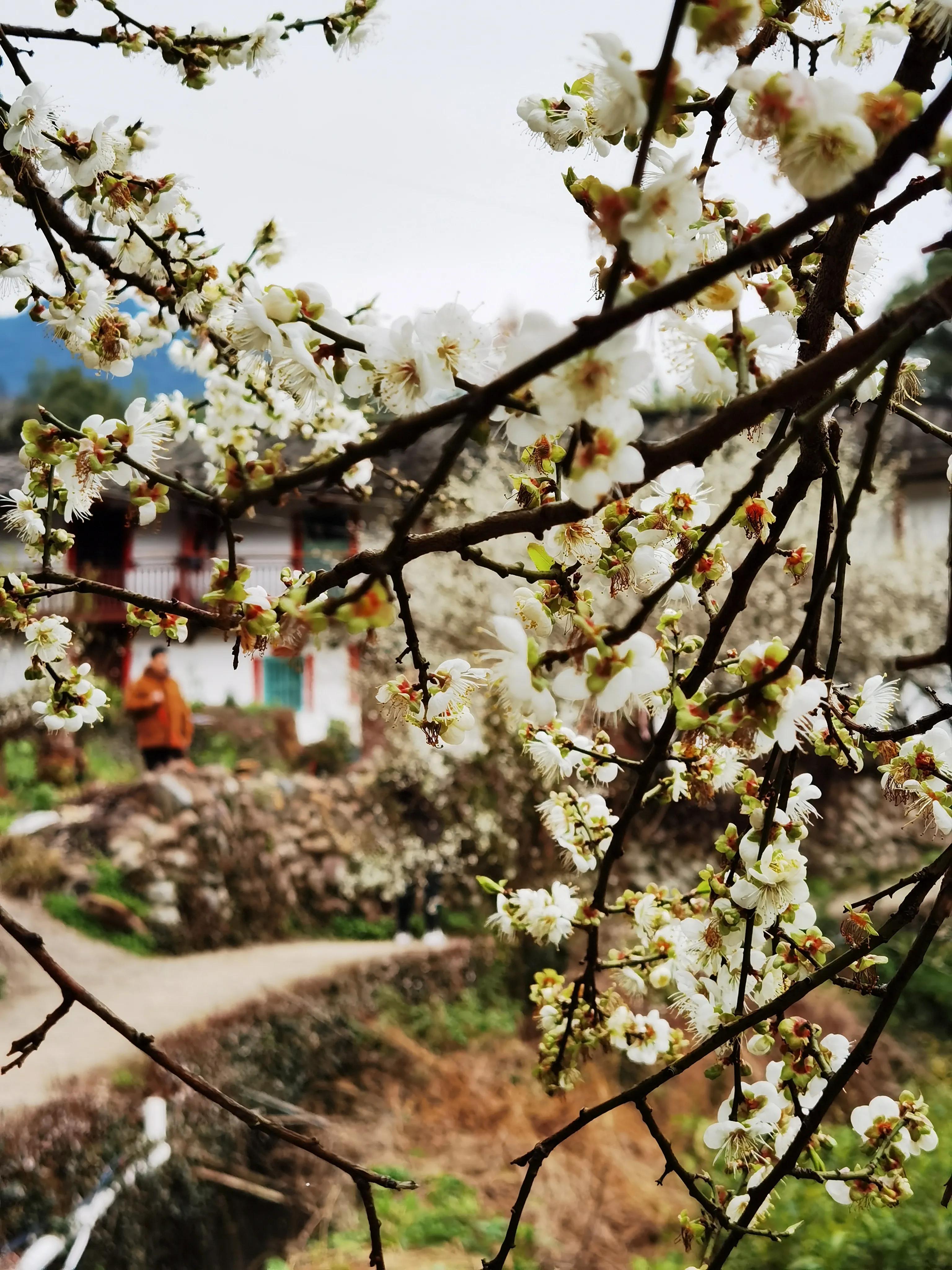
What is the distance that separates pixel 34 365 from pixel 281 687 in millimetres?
4711

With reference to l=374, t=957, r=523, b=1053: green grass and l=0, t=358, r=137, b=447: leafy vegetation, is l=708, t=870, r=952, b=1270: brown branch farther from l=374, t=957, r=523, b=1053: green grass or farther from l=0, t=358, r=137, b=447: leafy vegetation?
l=0, t=358, r=137, b=447: leafy vegetation

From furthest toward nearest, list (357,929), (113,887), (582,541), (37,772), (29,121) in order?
1. (37,772)
2. (357,929)
3. (113,887)
4. (29,121)
5. (582,541)

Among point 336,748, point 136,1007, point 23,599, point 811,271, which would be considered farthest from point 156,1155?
point 336,748

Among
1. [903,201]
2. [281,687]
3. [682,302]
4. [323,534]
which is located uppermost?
[323,534]

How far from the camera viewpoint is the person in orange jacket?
5781 mm

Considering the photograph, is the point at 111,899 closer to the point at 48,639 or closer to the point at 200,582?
the point at 200,582

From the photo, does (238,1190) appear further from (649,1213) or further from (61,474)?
(61,474)

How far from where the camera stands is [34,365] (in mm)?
9297

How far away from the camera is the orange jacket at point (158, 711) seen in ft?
19.0

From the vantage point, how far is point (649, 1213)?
287 cm

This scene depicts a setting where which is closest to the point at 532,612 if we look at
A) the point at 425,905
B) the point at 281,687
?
the point at 425,905

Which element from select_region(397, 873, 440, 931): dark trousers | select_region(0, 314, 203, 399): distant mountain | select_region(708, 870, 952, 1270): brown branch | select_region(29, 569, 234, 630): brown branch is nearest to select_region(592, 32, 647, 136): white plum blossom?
select_region(29, 569, 234, 630): brown branch

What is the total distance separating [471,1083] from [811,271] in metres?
3.20

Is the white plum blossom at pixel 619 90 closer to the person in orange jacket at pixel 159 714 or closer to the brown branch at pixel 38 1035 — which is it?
the brown branch at pixel 38 1035
